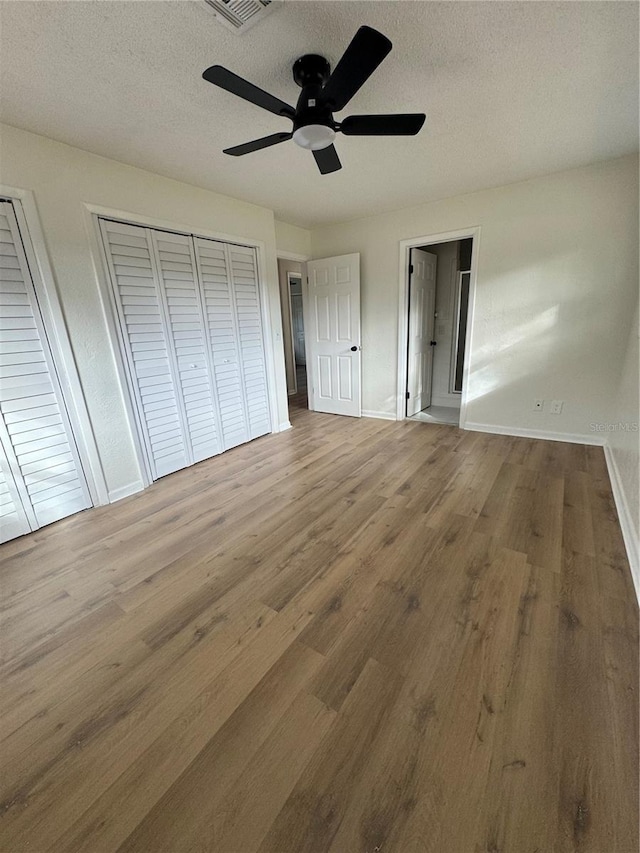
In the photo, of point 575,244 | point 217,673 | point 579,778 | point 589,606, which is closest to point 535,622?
point 589,606

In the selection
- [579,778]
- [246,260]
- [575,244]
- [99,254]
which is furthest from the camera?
[246,260]

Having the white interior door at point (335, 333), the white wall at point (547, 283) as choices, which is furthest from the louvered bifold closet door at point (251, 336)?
the white wall at point (547, 283)

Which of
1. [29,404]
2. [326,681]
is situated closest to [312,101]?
[29,404]

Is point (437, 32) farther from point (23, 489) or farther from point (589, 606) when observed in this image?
point (23, 489)

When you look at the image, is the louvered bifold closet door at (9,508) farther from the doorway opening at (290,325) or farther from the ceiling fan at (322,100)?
the doorway opening at (290,325)

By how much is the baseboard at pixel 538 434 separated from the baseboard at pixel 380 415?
2.90 ft

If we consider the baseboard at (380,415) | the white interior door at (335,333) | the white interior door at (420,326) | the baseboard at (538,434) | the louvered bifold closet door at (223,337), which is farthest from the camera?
the baseboard at (380,415)

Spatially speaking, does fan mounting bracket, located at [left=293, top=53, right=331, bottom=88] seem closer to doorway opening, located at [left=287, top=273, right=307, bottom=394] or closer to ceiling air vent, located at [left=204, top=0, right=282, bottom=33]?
ceiling air vent, located at [left=204, top=0, right=282, bottom=33]

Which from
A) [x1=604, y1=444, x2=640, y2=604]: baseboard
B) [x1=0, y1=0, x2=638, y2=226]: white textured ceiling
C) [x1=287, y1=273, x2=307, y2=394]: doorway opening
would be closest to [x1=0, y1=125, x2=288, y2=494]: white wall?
[x1=0, y1=0, x2=638, y2=226]: white textured ceiling

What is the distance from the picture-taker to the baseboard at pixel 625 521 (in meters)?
1.64

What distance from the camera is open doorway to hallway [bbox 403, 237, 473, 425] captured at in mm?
4145

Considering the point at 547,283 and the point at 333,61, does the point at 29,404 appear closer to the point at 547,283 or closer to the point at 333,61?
the point at 333,61

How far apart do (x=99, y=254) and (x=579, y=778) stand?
3525mm

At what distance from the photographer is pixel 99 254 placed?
2.41 metres
